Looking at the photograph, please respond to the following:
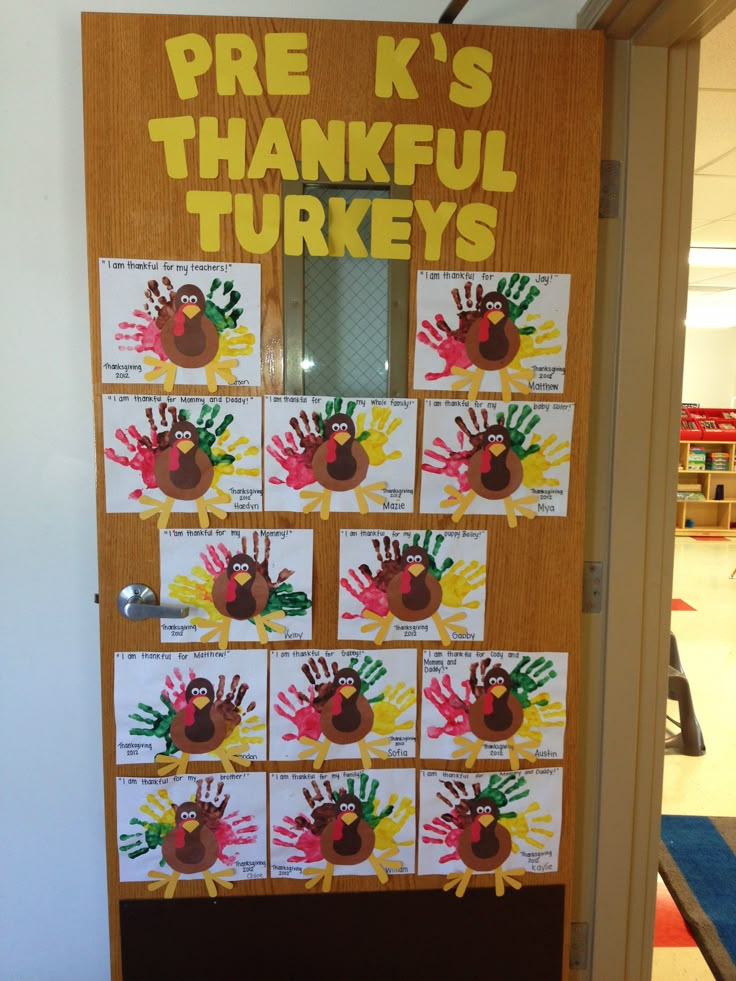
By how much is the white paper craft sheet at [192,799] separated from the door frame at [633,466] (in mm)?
720

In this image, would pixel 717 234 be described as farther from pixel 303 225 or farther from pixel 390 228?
pixel 303 225

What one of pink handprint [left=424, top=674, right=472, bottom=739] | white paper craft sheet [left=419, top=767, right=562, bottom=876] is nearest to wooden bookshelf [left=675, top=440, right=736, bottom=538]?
white paper craft sheet [left=419, top=767, right=562, bottom=876]

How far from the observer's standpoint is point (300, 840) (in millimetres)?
1409

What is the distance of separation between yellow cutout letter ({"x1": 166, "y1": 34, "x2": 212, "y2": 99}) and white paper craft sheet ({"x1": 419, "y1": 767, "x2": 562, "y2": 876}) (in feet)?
4.82

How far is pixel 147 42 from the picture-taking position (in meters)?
1.21

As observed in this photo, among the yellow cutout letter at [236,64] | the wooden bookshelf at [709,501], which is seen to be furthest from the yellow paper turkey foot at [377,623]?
the wooden bookshelf at [709,501]

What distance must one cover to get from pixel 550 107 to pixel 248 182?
23.7 inches

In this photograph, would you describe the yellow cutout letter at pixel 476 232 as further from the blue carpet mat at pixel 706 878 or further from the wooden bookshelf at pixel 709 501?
the wooden bookshelf at pixel 709 501

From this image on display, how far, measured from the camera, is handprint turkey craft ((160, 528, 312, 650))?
133 cm

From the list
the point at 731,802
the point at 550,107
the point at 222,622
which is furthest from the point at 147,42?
the point at 731,802

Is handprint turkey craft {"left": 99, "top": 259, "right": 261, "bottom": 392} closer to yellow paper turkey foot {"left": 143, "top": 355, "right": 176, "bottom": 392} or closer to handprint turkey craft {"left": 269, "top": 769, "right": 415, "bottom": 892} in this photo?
yellow paper turkey foot {"left": 143, "top": 355, "right": 176, "bottom": 392}

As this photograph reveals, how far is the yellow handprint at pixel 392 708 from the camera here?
4.56 feet

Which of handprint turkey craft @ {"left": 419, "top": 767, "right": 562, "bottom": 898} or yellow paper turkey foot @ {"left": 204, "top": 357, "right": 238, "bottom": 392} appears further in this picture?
handprint turkey craft @ {"left": 419, "top": 767, "right": 562, "bottom": 898}

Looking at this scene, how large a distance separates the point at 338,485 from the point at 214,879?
0.88m
